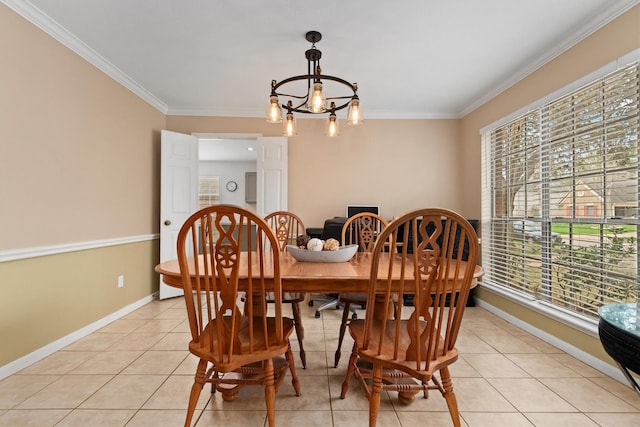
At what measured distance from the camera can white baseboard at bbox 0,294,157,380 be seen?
6.38 ft

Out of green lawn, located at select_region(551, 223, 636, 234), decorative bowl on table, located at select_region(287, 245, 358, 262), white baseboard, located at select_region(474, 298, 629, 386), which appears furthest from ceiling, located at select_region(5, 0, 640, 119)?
white baseboard, located at select_region(474, 298, 629, 386)

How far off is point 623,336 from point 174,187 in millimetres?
3956

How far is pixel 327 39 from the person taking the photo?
7.84 ft

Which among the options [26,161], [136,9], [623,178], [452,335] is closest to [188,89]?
[136,9]

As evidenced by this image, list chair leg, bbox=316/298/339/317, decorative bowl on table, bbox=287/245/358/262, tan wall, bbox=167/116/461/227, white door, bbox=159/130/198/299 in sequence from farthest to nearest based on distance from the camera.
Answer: tan wall, bbox=167/116/461/227, white door, bbox=159/130/198/299, chair leg, bbox=316/298/339/317, decorative bowl on table, bbox=287/245/358/262

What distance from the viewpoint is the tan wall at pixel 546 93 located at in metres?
2.00

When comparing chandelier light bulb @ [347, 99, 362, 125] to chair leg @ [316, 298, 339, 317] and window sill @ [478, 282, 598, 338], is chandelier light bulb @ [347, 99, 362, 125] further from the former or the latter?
window sill @ [478, 282, 598, 338]

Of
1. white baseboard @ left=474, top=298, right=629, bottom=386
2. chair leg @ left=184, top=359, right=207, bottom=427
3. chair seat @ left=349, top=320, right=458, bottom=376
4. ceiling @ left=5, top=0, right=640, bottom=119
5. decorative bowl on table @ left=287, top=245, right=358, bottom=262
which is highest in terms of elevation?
ceiling @ left=5, top=0, right=640, bottom=119

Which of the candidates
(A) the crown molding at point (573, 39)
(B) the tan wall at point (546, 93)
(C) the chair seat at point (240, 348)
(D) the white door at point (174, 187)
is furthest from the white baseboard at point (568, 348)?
(D) the white door at point (174, 187)

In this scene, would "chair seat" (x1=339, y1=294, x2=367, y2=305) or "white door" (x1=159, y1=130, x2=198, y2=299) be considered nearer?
"chair seat" (x1=339, y1=294, x2=367, y2=305)

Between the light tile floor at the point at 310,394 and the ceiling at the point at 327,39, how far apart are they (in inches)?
92.9

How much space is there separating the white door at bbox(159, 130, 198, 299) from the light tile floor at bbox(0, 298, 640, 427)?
138 cm

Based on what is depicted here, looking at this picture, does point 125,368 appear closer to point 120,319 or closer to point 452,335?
point 120,319

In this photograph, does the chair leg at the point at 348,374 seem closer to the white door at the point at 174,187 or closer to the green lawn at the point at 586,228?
the green lawn at the point at 586,228
